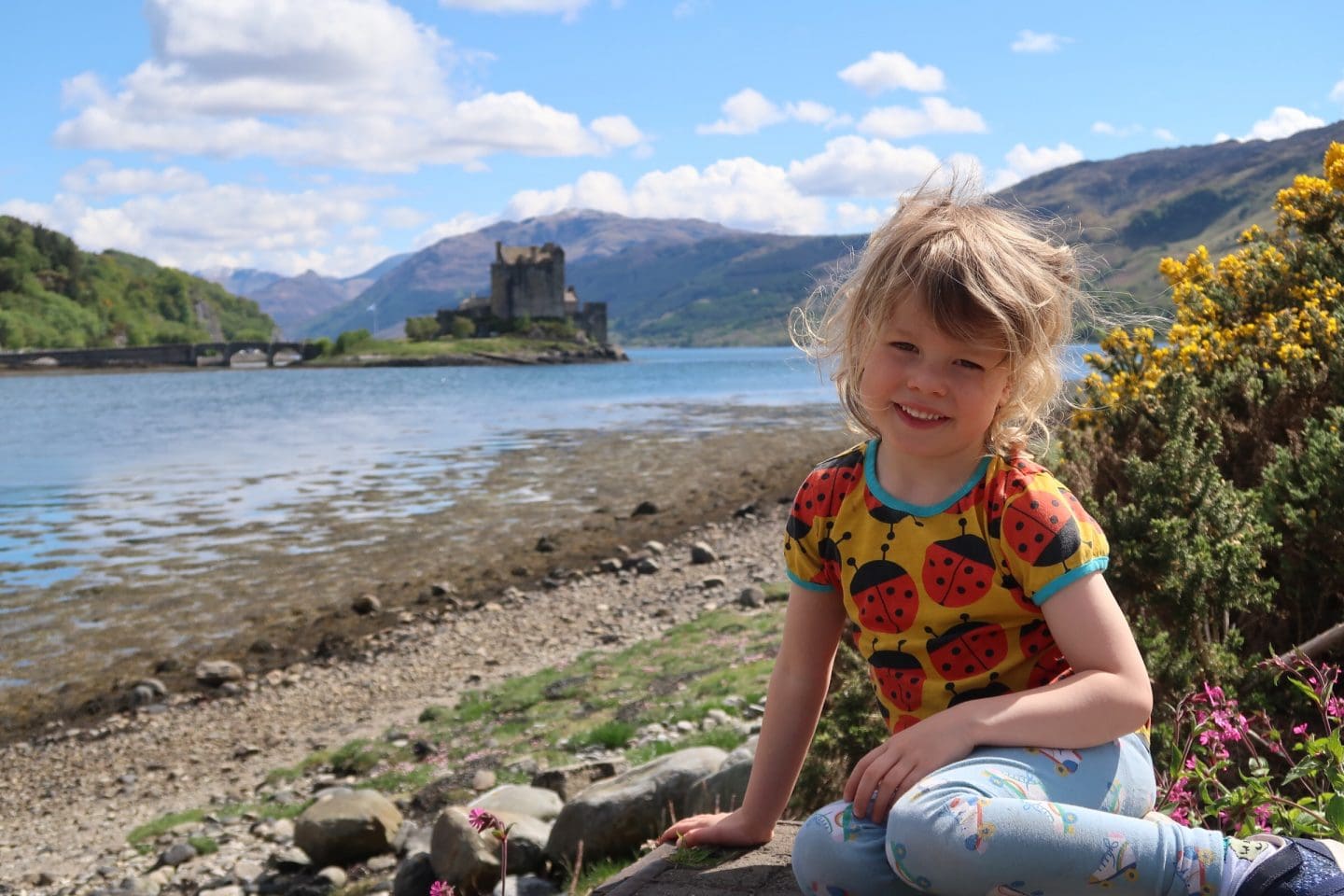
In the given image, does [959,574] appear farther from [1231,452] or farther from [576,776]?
[576,776]

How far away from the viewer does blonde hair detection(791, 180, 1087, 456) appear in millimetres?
2363

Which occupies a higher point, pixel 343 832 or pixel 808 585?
pixel 808 585

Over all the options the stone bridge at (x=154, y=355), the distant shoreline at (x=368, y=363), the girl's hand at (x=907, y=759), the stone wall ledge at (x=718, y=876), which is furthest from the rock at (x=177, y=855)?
the stone bridge at (x=154, y=355)

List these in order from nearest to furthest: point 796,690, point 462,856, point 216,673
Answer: point 796,690
point 462,856
point 216,673

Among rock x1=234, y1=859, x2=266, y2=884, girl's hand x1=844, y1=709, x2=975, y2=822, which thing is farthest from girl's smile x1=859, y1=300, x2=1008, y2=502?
rock x1=234, y1=859, x2=266, y2=884

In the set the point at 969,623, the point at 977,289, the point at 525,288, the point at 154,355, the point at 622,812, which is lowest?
the point at 622,812

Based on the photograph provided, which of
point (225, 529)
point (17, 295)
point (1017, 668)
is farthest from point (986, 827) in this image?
point (17, 295)

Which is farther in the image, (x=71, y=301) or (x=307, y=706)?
(x=71, y=301)

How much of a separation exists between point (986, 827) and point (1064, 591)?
0.51 m

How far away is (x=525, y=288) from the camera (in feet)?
457

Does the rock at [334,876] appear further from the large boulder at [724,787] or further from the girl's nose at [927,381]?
the girl's nose at [927,381]

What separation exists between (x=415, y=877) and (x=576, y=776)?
1.45 meters

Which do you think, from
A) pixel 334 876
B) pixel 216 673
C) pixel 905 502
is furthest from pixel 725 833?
pixel 216 673

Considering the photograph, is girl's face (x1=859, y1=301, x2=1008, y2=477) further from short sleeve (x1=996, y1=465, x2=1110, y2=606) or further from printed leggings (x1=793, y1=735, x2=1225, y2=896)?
printed leggings (x1=793, y1=735, x2=1225, y2=896)
